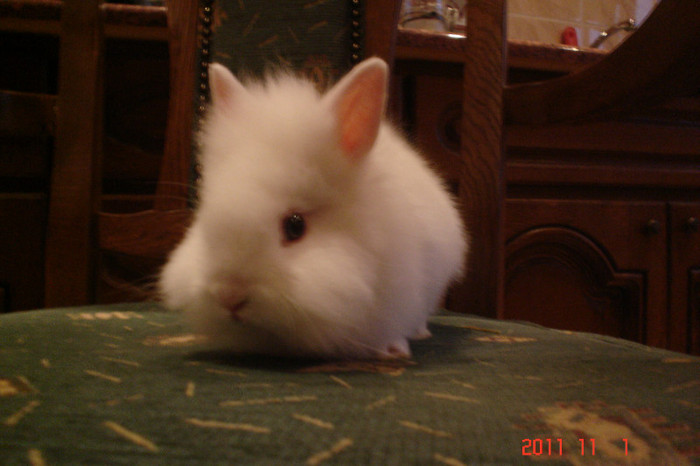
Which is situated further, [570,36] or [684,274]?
[570,36]

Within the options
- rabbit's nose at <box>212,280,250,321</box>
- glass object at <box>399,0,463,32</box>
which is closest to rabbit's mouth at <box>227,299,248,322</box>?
rabbit's nose at <box>212,280,250,321</box>

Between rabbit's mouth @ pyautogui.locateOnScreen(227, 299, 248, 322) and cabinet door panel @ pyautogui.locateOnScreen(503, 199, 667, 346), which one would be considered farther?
cabinet door panel @ pyautogui.locateOnScreen(503, 199, 667, 346)

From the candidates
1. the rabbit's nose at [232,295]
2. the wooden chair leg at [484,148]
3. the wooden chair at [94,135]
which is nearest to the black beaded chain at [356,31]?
the wooden chair at [94,135]

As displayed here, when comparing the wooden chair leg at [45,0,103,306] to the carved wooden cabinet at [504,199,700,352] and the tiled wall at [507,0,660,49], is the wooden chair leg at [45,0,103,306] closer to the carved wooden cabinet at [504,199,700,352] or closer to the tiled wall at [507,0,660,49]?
the carved wooden cabinet at [504,199,700,352]

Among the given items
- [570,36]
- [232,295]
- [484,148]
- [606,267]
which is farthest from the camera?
[570,36]

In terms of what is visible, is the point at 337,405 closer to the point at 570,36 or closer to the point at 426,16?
the point at 426,16

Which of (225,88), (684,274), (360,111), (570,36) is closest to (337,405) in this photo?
(360,111)
